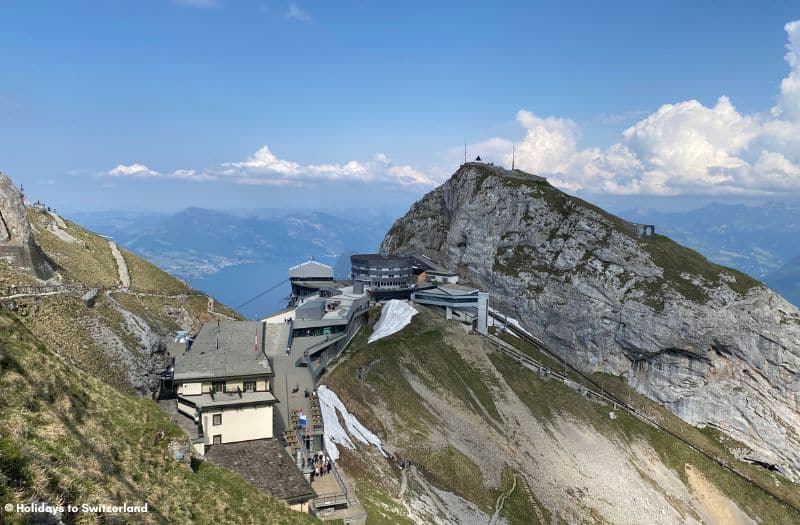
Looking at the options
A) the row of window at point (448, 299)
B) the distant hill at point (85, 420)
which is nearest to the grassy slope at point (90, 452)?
the distant hill at point (85, 420)

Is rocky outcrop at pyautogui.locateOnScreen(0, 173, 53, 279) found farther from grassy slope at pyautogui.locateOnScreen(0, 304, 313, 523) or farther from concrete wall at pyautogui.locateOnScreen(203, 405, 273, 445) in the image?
grassy slope at pyautogui.locateOnScreen(0, 304, 313, 523)

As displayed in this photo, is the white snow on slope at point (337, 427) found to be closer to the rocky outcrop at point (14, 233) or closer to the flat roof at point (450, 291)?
the rocky outcrop at point (14, 233)

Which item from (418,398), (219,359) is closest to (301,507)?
(219,359)

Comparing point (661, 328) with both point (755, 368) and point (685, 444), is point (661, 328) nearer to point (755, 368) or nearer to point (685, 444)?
point (755, 368)

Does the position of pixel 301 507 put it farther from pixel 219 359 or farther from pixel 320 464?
pixel 219 359

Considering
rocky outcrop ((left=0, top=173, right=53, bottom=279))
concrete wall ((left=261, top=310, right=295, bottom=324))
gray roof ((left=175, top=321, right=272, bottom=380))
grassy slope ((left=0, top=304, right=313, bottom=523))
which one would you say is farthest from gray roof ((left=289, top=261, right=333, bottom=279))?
grassy slope ((left=0, top=304, right=313, bottom=523))
